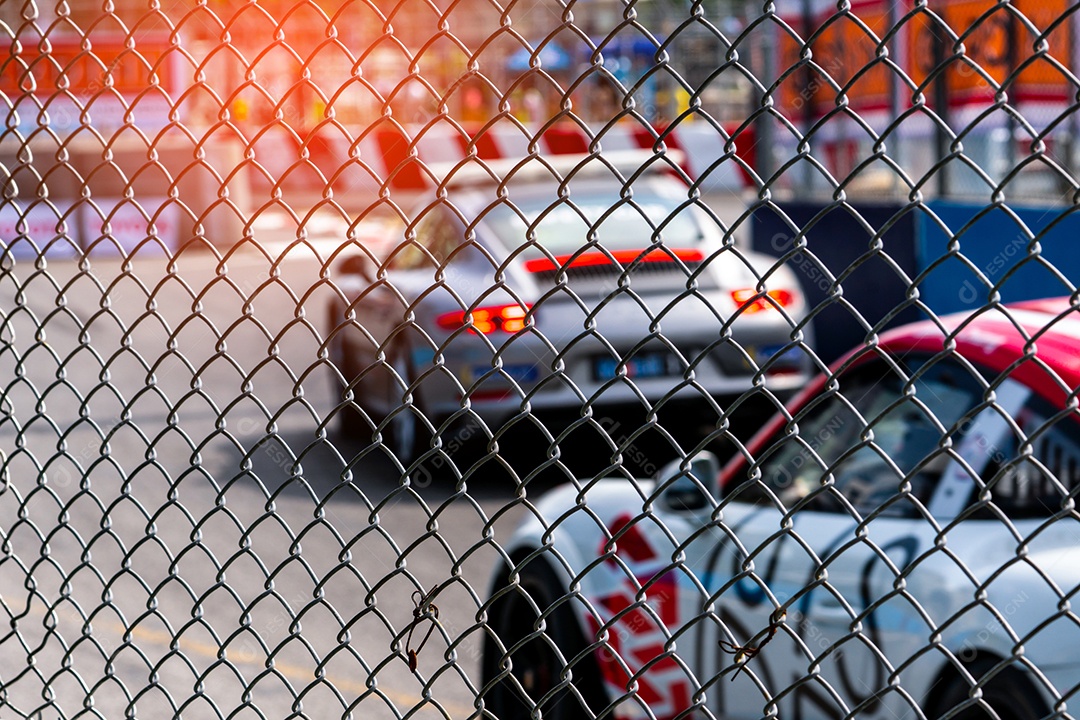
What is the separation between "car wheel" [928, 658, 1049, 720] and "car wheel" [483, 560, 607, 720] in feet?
3.71

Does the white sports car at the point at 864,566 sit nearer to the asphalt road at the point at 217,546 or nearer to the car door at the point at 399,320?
the asphalt road at the point at 217,546

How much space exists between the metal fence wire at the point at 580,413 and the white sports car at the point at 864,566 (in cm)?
1

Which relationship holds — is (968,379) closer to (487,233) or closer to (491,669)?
(491,669)

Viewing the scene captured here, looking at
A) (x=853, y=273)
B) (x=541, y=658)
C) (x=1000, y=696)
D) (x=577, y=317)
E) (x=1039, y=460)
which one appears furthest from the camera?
(x=853, y=273)

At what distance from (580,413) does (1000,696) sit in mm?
1296

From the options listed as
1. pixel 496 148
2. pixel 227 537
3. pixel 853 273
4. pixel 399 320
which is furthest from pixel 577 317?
pixel 496 148

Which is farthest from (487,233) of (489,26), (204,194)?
(489,26)

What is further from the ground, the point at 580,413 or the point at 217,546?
the point at 580,413

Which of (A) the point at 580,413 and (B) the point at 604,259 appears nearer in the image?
(A) the point at 580,413

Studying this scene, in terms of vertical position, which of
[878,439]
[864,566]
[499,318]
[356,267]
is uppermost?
[878,439]

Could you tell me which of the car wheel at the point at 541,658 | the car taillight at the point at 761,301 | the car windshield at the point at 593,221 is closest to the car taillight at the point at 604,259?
the car windshield at the point at 593,221

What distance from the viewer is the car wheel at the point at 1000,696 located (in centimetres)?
279

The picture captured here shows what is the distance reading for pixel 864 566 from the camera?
3242 mm

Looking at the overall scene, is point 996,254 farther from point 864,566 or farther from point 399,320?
point 864,566
